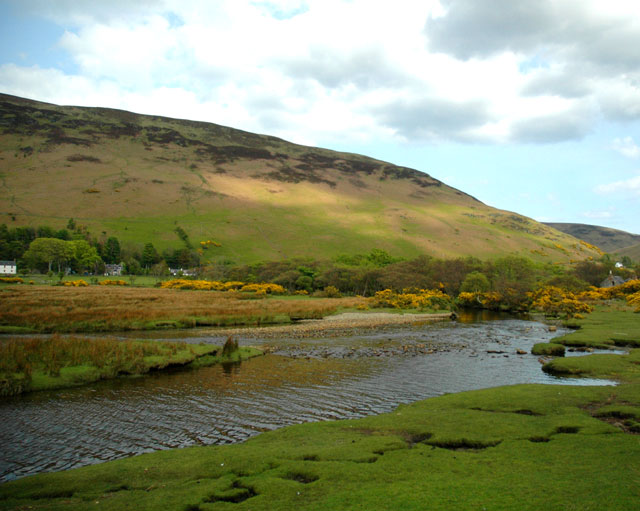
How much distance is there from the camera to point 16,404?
1994cm

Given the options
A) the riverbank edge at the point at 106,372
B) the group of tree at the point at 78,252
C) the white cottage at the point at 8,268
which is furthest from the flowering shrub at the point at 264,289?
the white cottage at the point at 8,268

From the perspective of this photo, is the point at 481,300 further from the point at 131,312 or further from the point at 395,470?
the point at 395,470

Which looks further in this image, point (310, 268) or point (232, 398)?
point (310, 268)

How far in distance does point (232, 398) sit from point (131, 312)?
3575cm

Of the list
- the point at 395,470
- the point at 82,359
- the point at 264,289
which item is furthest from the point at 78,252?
the point at 395,470

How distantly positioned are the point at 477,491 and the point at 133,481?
351 inches

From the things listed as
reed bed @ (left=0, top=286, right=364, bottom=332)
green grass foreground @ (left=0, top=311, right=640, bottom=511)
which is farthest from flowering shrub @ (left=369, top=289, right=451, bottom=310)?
green grass foreground @ (left=0, top=311, right=640, bottom=511)

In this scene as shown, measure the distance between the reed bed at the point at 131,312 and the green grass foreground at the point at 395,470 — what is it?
3854 cm

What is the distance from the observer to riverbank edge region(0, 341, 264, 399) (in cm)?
2260

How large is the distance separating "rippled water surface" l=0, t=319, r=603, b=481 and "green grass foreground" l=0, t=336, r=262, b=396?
3.83 ft

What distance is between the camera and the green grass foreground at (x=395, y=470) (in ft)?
29.7

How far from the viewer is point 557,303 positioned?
72.5 meters

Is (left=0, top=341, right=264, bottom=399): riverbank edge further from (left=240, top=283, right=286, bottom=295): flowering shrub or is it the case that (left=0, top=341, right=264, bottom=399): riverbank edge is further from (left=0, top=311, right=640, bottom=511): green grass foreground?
(left=240, top=283, right=286, bottom=295): flowering shrub

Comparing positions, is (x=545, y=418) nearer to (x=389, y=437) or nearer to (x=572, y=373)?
(x=389, y=437)
